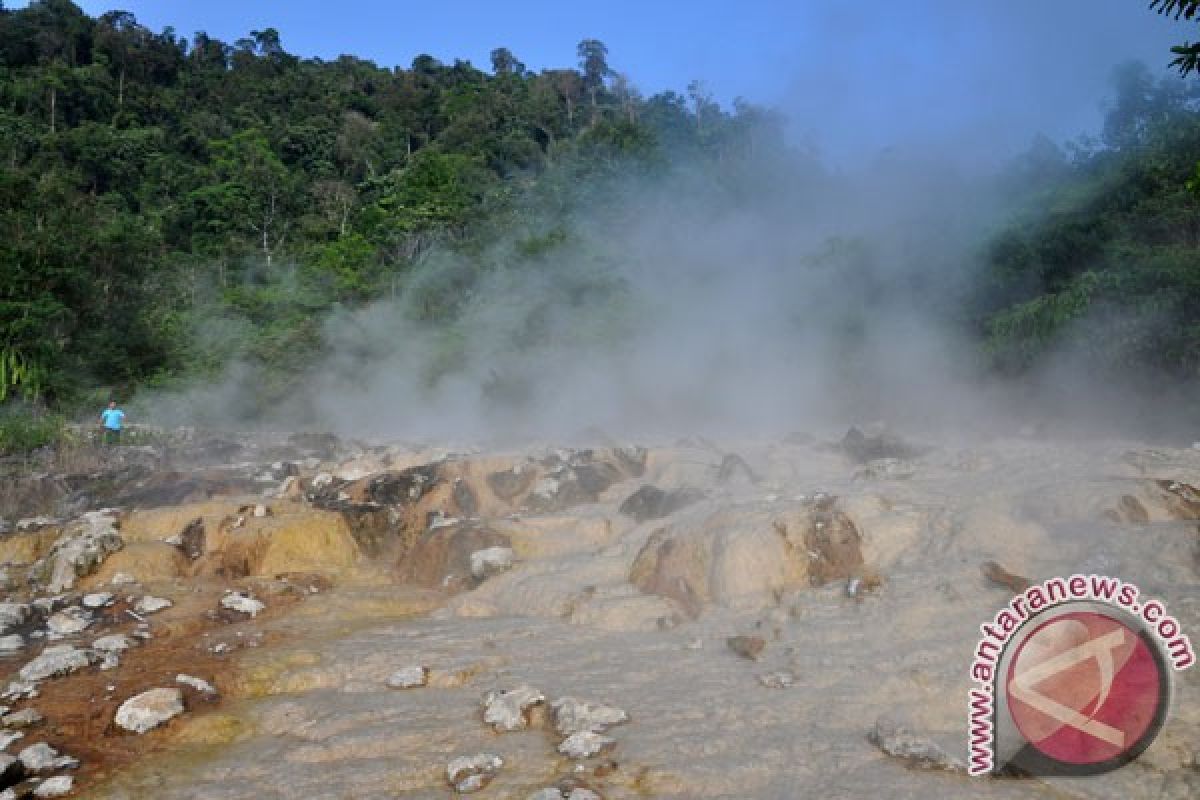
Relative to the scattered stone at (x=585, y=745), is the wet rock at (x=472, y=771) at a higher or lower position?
lower

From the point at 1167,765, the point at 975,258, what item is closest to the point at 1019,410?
the point at 975,258

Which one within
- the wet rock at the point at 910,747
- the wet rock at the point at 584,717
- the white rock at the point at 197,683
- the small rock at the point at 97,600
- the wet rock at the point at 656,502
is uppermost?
the wet rock at the point at 656,502

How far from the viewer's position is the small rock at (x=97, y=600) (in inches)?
240

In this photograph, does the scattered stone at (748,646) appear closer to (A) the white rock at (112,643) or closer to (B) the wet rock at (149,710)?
(B) the wet rock at (149,710)

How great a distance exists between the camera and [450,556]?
22.2 feet

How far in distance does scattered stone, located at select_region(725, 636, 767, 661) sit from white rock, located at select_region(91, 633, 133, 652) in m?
3.79

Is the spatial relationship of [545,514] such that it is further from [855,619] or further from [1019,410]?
[1019,410]

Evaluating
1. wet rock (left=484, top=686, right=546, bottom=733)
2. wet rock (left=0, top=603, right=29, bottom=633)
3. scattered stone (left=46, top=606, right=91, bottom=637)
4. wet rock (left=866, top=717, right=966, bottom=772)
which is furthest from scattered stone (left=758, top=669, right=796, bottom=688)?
wet rock (left=0, top=603, right=29, bottom=633)

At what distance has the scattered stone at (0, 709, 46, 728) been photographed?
4031 millimetres

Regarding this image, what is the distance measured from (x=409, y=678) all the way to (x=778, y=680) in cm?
195

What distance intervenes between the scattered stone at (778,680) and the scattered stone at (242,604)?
392 cm

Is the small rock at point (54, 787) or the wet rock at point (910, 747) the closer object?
the wet rock at point (910, 747)

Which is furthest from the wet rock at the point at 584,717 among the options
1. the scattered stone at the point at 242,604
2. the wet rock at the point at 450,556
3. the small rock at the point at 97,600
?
the small rock at the point at 97,600

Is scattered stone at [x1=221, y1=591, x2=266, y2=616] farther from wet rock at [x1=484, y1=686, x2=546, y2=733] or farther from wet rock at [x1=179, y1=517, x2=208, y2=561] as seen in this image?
wet rock at [x1=484, y1=686, x2=546, y2=733]
